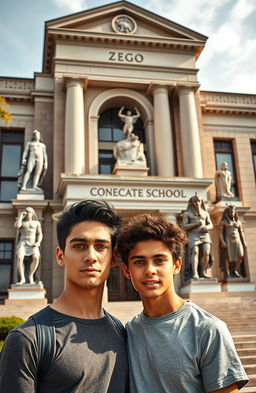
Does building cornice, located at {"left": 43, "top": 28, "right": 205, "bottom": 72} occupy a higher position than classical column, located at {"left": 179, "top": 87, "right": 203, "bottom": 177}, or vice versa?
building cornice, located at {"left": 43, "top": 28, "right": 205, "bottom": 72}

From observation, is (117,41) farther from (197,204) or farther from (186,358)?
(186,358)

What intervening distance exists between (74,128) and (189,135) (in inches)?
241

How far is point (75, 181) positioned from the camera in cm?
1738

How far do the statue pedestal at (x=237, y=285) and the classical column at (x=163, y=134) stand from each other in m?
6.24

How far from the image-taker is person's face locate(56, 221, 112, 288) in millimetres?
2193

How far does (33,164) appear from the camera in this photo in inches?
711

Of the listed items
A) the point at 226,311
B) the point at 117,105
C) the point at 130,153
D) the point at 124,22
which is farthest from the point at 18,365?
the point at 124,22

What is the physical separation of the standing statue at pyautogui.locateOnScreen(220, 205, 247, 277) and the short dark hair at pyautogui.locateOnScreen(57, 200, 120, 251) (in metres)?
14.5

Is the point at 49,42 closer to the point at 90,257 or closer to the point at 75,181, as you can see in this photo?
the point at 75,181

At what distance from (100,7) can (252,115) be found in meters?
11.3

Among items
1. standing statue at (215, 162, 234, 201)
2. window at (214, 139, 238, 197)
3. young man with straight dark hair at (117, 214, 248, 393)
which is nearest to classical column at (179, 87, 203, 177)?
standing statue at (215, 162, 234, 201)

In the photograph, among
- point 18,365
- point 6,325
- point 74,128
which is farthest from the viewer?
point 74,128

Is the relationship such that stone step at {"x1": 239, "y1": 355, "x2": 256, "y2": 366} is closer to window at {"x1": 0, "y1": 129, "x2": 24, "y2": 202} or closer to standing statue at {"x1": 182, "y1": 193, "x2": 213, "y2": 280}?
standing statue at {"x1": 182, "y1": 193, "x2": 213, "y2": 280}

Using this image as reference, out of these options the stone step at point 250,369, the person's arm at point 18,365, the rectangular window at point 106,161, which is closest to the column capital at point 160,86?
the rectangular window at point 106,161
